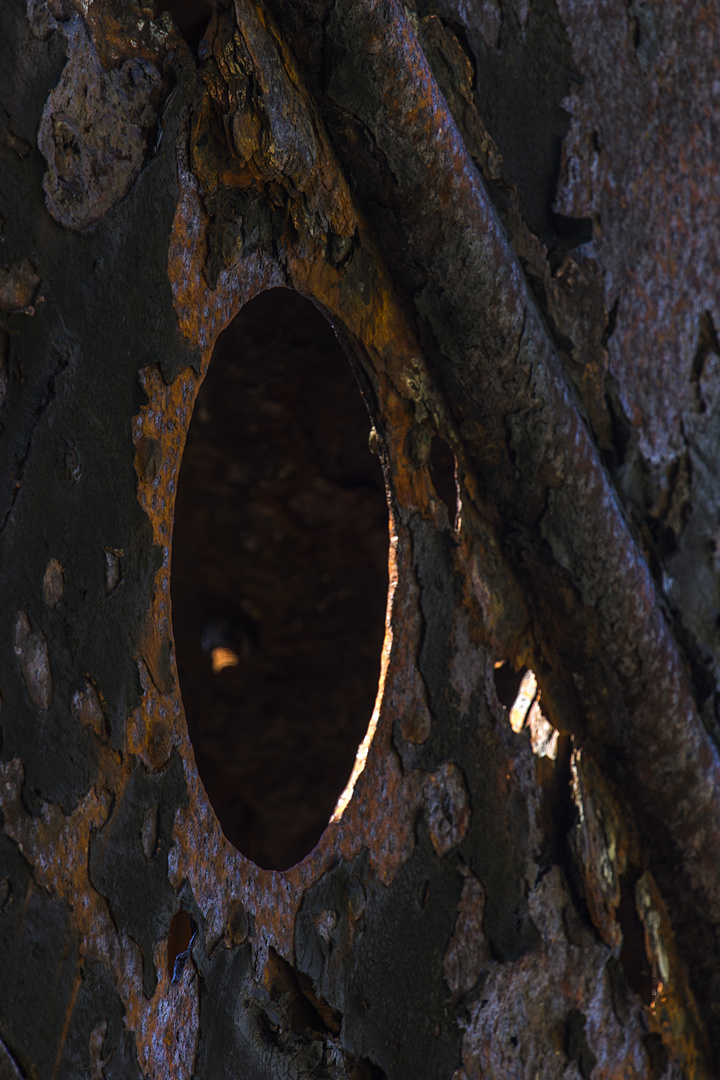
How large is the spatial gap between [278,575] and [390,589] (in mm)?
1413

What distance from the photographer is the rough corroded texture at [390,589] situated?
2.08 feet

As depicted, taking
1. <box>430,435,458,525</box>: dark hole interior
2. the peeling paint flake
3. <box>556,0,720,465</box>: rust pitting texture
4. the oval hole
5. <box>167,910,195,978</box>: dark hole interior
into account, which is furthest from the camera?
the oval hole

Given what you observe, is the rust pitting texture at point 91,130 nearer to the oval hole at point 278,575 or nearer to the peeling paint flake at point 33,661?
the peeling paint flake at point 33,661

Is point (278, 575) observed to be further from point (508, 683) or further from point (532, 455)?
point (532, 455)

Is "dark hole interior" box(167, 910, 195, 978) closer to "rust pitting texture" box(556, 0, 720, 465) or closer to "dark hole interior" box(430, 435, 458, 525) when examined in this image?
"dark hole interior" box(430, 435, 458, 525)

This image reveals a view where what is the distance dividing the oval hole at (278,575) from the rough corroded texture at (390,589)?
1.02 meters

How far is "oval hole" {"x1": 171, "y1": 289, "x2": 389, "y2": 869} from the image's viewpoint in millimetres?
2234

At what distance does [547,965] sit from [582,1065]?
0.13m

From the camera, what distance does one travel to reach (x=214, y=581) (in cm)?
250

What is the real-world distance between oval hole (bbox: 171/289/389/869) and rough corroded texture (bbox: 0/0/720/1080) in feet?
3.33

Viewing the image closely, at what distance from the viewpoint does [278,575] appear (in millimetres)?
2451

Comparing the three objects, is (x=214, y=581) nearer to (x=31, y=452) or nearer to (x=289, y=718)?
(x=289, y=718)

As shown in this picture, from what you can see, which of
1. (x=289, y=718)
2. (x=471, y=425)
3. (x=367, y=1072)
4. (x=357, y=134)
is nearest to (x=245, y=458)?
(x=289, y=718)

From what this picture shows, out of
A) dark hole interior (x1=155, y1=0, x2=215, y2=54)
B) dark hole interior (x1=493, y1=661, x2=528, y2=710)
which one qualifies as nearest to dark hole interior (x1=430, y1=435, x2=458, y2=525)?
dark hole interior (x1=493, y1=661, x2=528, y2=710)
